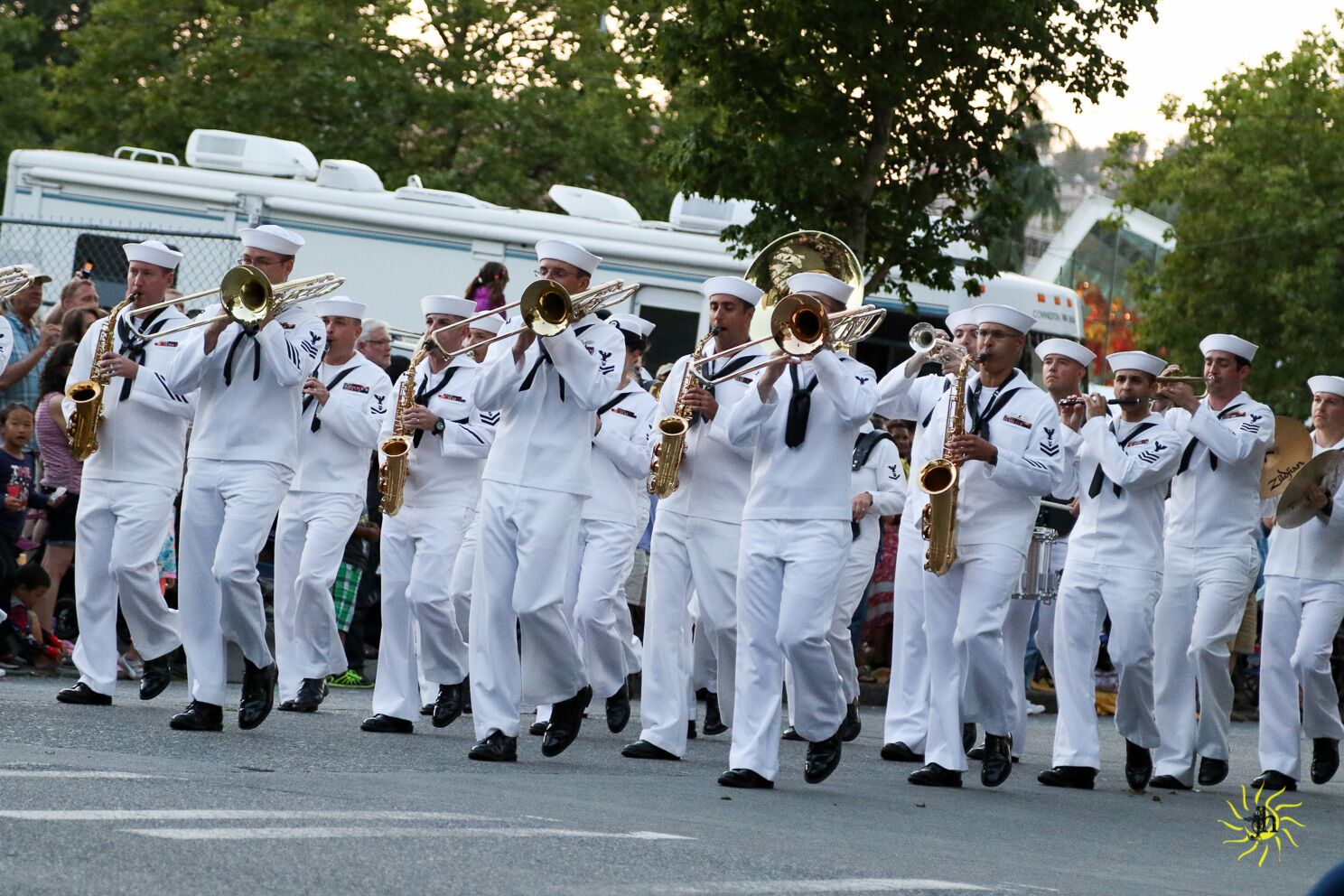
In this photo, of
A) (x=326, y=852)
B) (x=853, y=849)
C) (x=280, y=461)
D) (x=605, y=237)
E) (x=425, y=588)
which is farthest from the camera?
(x=605, y=237)

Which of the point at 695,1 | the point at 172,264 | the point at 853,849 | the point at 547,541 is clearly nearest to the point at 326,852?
the point at 853,849

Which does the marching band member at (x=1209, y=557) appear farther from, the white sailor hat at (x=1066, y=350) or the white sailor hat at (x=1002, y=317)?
the white sailor hat at (x=1002, y=317)

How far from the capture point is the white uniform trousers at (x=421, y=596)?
449 inches

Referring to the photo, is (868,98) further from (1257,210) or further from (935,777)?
(1257,210)

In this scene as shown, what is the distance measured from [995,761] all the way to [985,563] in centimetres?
94

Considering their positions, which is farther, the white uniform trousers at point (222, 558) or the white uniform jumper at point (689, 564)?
the white uniform jumper at point (689, 564)

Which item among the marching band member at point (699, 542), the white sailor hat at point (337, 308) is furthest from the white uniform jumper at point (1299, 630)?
the white sailor hat at point (337, 308)

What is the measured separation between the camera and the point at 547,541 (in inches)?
376

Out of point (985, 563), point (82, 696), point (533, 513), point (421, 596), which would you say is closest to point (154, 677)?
point (82, 696)

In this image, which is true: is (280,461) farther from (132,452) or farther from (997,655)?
(997,655)

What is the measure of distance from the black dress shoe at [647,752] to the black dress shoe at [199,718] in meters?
1.86

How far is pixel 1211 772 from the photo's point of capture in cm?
1146

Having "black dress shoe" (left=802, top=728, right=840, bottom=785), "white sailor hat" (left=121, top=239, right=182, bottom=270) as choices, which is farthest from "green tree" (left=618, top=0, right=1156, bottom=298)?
"black dress shoe" (left=802, top=728, right=840, bottom=785)

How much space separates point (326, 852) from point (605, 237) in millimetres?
14194
